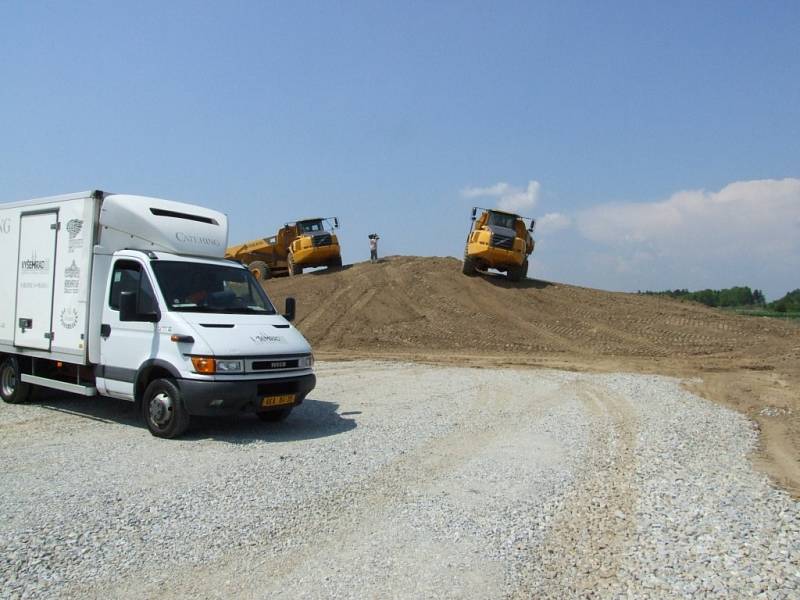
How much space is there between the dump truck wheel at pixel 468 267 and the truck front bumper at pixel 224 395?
2024cm

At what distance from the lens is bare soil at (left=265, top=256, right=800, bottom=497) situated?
17141 mm

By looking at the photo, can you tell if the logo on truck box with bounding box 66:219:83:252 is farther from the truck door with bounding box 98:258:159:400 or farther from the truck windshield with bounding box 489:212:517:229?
the truck windshield with bounding box 489:212:517:229

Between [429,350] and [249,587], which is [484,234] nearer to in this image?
[429,350]

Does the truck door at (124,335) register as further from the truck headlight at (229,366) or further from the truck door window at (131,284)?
the truck headlight at (229,366)

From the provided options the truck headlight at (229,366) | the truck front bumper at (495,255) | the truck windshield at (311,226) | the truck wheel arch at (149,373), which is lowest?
the truck wheel arch at (149,373)

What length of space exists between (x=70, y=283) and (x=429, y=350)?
43.4ft

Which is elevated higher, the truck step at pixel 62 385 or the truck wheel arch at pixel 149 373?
the truck wheel arch at pixel 149 373

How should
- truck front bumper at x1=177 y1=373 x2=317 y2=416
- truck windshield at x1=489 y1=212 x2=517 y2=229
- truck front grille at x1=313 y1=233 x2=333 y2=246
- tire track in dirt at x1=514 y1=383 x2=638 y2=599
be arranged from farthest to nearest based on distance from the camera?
truck front grille at x1=313 y1=233 x2=333 y2=246 < truck windshield at x1=489 y1=212 x2=517 y2=229 < truck front bumper at x1=177 y1=373 x2=317 y2=416 < tire track in dirt at x1=514 y1=383 x2=638 y2=599

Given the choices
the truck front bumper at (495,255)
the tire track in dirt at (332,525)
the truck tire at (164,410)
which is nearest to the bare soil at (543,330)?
the truck front bumper at (495,255)

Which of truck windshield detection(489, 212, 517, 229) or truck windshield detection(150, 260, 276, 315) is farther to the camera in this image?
truck windshield detection(489, 212, 517, 229)

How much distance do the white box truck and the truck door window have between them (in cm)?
2

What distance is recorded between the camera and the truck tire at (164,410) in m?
8.02

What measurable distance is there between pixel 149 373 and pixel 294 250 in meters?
24.9

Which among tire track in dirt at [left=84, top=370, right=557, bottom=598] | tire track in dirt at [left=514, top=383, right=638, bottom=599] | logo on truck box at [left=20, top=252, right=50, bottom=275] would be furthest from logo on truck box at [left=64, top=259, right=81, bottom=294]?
tire track in dirt at [left=514, top=383, right=638, bottom=599]
